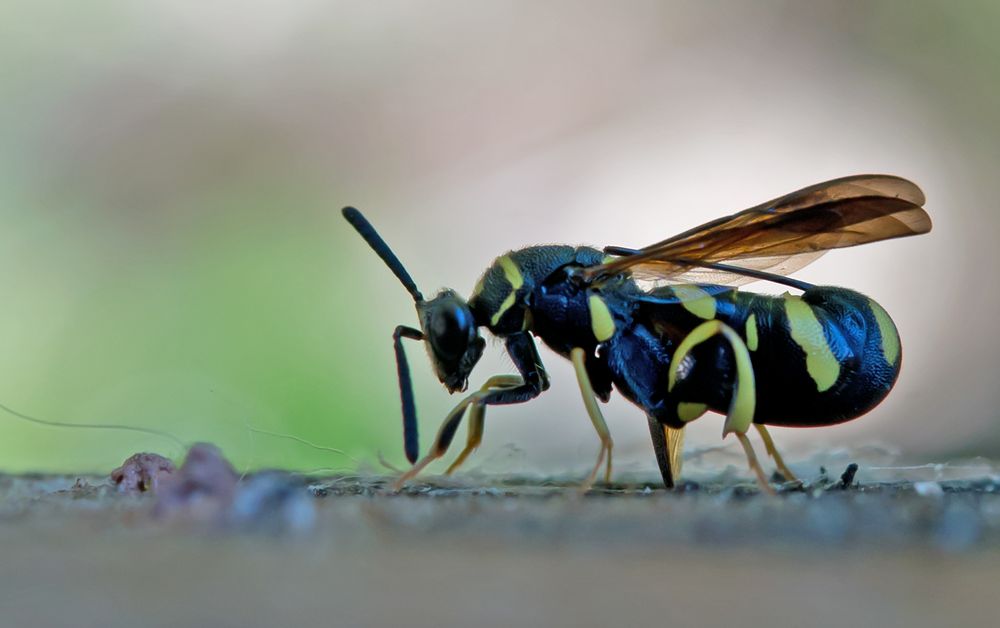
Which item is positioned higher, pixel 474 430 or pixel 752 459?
pixel 474 430

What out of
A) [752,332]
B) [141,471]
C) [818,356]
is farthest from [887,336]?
[141,471]

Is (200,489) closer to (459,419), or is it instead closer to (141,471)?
(141,471)

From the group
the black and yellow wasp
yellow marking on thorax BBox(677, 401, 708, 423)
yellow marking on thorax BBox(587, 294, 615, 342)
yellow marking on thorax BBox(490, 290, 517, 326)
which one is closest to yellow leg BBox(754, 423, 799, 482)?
the black and yellow wasp

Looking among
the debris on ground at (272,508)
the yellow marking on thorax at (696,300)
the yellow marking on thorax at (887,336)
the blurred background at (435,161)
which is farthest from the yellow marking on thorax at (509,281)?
the blurred background at (435,161)

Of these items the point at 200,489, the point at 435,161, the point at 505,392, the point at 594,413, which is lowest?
the point at 200,489

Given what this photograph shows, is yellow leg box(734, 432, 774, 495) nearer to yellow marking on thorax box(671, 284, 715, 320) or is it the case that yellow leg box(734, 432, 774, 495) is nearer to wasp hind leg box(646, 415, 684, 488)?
wasp hind leg box(646, 415, 684, 488)
